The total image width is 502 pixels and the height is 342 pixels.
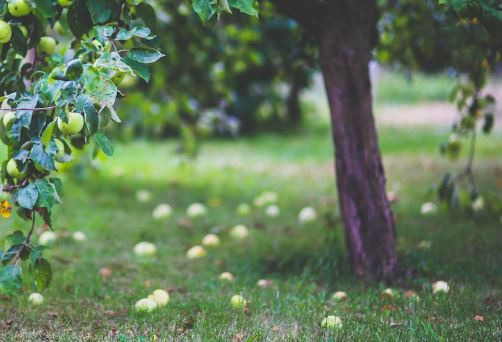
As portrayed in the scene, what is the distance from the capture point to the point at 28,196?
171 centimetres

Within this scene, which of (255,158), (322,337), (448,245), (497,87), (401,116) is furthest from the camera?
(497,87)

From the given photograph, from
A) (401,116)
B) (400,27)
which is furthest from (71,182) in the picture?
(401,116)

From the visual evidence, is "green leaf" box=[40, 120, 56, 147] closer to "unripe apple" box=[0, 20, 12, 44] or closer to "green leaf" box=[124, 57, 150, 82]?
"green leaf" box=[124, 57, 150, 82]

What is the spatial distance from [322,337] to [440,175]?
353 cm

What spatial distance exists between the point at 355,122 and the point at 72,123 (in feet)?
4.43

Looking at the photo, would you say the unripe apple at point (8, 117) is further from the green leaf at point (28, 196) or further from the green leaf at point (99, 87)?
the green leaf at point (99, 87)

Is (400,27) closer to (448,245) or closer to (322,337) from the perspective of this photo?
(448,245)

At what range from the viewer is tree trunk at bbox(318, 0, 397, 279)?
8.44 feet

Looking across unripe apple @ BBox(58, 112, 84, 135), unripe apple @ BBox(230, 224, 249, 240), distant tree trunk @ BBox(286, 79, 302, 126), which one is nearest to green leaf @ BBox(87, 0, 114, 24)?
unripe apple @ BBox(58, 112, 84, 135)

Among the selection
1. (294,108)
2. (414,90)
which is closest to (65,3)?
(294,108)

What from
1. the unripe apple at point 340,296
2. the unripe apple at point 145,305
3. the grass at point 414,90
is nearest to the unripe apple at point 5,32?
the unripe apple at point 145,305

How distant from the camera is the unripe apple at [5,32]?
1835 millimetres

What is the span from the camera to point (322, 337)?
2.00 m

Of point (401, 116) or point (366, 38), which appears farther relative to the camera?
point (401, 116)
